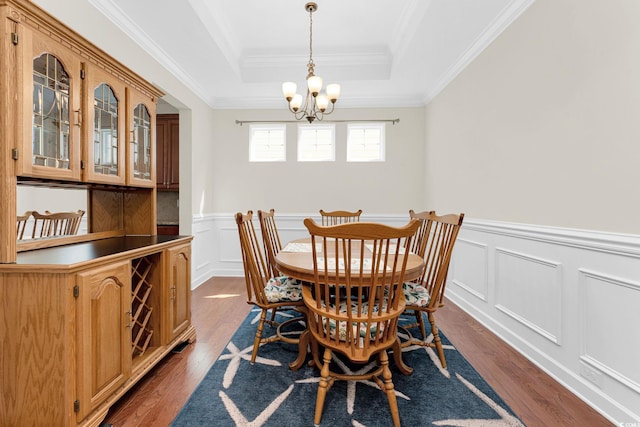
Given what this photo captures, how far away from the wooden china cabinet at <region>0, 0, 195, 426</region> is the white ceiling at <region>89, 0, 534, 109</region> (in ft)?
2.80

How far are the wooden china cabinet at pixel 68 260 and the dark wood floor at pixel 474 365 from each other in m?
0.13

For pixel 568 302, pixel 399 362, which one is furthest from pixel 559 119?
pixel 399 362

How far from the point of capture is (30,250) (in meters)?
1.61

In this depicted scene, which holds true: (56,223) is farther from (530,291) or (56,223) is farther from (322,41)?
(530,291)

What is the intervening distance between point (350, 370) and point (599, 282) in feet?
4.93

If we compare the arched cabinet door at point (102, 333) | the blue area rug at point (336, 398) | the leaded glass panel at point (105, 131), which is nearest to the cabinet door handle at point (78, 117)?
the leaded glass panel at point (105, 131)

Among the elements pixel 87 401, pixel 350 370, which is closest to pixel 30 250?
pixel 87 401

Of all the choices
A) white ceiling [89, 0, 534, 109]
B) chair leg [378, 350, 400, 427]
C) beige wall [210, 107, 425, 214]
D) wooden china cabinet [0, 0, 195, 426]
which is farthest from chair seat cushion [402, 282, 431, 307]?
beige wall [210, 107, 425, 214]

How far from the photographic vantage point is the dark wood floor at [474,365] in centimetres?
156

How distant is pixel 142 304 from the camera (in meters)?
1.90

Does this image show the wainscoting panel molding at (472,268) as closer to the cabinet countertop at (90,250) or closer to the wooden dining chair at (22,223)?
the cabinet countertop at (90,250)

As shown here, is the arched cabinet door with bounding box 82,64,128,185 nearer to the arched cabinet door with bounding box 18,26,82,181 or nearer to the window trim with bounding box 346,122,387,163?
the arched cabinet door with bounding box 18,26,82,181

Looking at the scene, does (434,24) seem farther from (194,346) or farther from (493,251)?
(194,346)

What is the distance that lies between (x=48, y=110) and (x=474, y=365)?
9.47 ft
